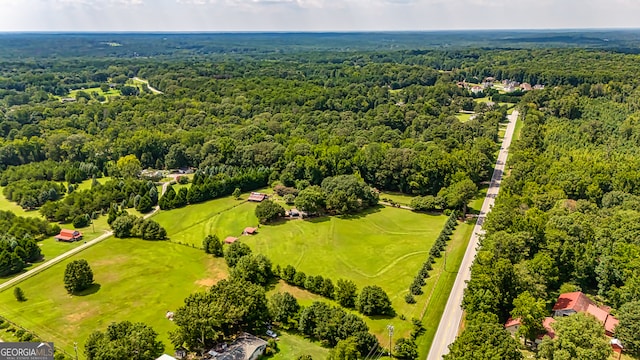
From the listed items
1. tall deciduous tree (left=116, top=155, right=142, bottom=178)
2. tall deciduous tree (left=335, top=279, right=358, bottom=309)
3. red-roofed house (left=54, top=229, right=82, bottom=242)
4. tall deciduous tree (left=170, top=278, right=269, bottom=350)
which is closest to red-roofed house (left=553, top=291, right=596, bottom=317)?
tall deciduous tree (left=335, top=279, right=358, bottom=309)

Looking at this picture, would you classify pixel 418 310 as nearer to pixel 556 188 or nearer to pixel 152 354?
pixel 152 354

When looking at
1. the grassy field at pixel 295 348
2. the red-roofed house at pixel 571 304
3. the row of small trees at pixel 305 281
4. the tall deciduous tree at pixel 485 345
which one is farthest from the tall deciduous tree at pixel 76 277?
the red-roofed house at pixel 571 304

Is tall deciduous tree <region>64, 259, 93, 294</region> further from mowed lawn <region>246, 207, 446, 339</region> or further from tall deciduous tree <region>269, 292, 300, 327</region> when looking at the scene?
tall deciduous tree <region>269, 292, 300, 327</region>

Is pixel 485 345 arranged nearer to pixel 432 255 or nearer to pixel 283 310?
pixel 283 310

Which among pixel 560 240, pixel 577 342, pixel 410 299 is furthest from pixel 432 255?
pixel 577 342

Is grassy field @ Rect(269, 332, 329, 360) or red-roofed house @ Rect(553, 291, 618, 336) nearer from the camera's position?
grassy field @ Rect(269, 332, 329, 360)

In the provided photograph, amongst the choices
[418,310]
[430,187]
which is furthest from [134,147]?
[418,310]

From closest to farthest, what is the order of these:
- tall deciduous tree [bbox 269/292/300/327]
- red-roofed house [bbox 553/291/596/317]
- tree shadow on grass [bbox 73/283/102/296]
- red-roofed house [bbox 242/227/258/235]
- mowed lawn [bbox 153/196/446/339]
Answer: red-roofed house [bbox 553/291/596/317], tall deciduous tree [bbox 269/292/300/327], tree shadow on grass [bbox 73/283/102/296], mowed lawn [bbox 153/196/446/339], red-roofed house [bbox 242/227/258/235]
